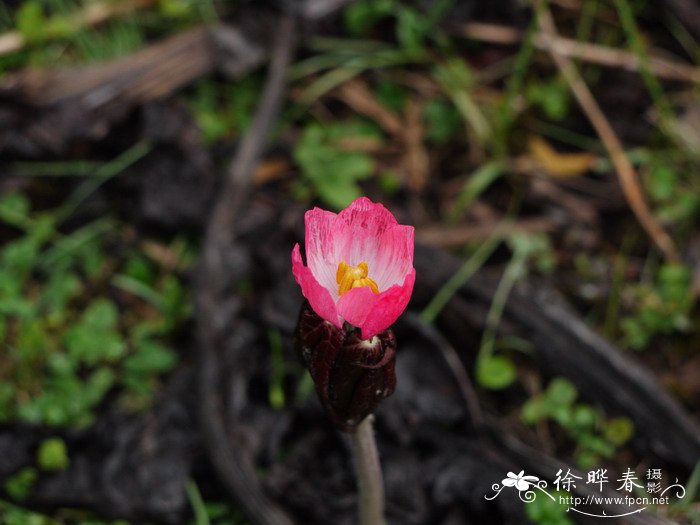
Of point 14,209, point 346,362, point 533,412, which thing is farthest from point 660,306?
point 14,209

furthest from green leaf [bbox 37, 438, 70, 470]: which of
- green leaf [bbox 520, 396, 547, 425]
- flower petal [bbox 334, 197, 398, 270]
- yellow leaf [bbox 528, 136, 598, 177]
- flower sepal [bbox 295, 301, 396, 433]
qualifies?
yellow leaf [bbox 528, 136, 598, 177]

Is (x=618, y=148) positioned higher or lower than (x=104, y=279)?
higher

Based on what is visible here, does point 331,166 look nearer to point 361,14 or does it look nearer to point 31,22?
point 361,14

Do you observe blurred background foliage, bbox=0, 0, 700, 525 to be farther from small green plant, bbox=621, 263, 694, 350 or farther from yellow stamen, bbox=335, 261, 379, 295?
yellow stamen, bbox=335, 261, 379, 295

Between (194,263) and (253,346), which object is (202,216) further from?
(253,346)

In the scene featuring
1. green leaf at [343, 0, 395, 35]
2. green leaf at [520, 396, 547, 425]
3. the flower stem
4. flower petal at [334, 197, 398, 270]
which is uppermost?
green leaf at [343, 0, 395, 35]

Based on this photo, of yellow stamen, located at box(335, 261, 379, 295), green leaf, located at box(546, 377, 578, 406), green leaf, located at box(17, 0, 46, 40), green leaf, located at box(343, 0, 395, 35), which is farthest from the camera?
green leaf, located at box(343, 0, 395, 35)

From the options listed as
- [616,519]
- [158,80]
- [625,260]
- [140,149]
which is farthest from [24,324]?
[625,260]
